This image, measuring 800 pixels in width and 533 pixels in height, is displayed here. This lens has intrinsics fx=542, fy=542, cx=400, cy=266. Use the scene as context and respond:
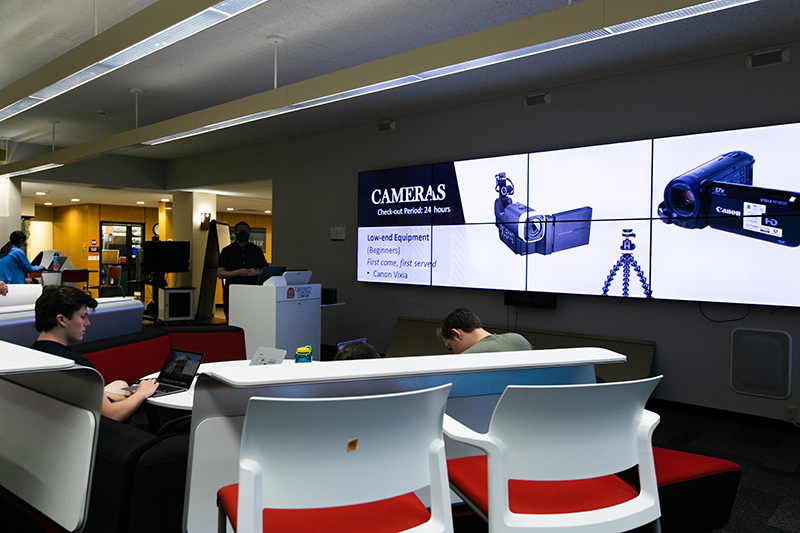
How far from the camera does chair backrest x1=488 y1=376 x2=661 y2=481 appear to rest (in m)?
1.31

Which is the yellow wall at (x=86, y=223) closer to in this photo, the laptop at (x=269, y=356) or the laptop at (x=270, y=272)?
the laptop at (x=270, y=272)

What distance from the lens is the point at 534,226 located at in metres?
5.25

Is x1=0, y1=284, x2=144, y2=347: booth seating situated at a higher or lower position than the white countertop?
lower

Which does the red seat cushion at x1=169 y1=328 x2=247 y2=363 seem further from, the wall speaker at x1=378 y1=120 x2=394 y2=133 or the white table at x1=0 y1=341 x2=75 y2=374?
the wall speaker at x1=378 y1=120 x2=394 y2=133

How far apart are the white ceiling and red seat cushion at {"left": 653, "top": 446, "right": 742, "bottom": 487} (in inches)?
120

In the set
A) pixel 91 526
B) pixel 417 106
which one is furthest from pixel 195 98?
pixel 91 526

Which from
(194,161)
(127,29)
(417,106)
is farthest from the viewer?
(194,161)

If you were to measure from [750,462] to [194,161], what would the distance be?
8.75 m

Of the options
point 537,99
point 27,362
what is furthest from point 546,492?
point 537,99

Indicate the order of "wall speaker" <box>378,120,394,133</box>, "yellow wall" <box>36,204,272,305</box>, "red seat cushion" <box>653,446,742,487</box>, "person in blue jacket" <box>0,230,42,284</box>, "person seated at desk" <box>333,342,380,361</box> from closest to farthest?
"red seat cushion" <box>653,446,742,487</box> → "person seated at desk" <box>333,342,380,361</box> → "wall speaker" <box>378,120,394,133</box> → "person in blue jacket" <box>0,230,42,284</box> → "yellow wall" <box>36,204,272,305</box>

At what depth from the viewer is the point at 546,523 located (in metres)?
1.31

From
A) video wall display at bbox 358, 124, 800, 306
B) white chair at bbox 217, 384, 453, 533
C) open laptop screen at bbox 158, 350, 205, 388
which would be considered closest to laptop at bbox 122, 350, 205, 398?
open laptop screen at bbox 158, 350, 205, 388

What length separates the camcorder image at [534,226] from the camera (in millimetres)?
4996

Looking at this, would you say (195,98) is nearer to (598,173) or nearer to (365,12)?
(365,12)
